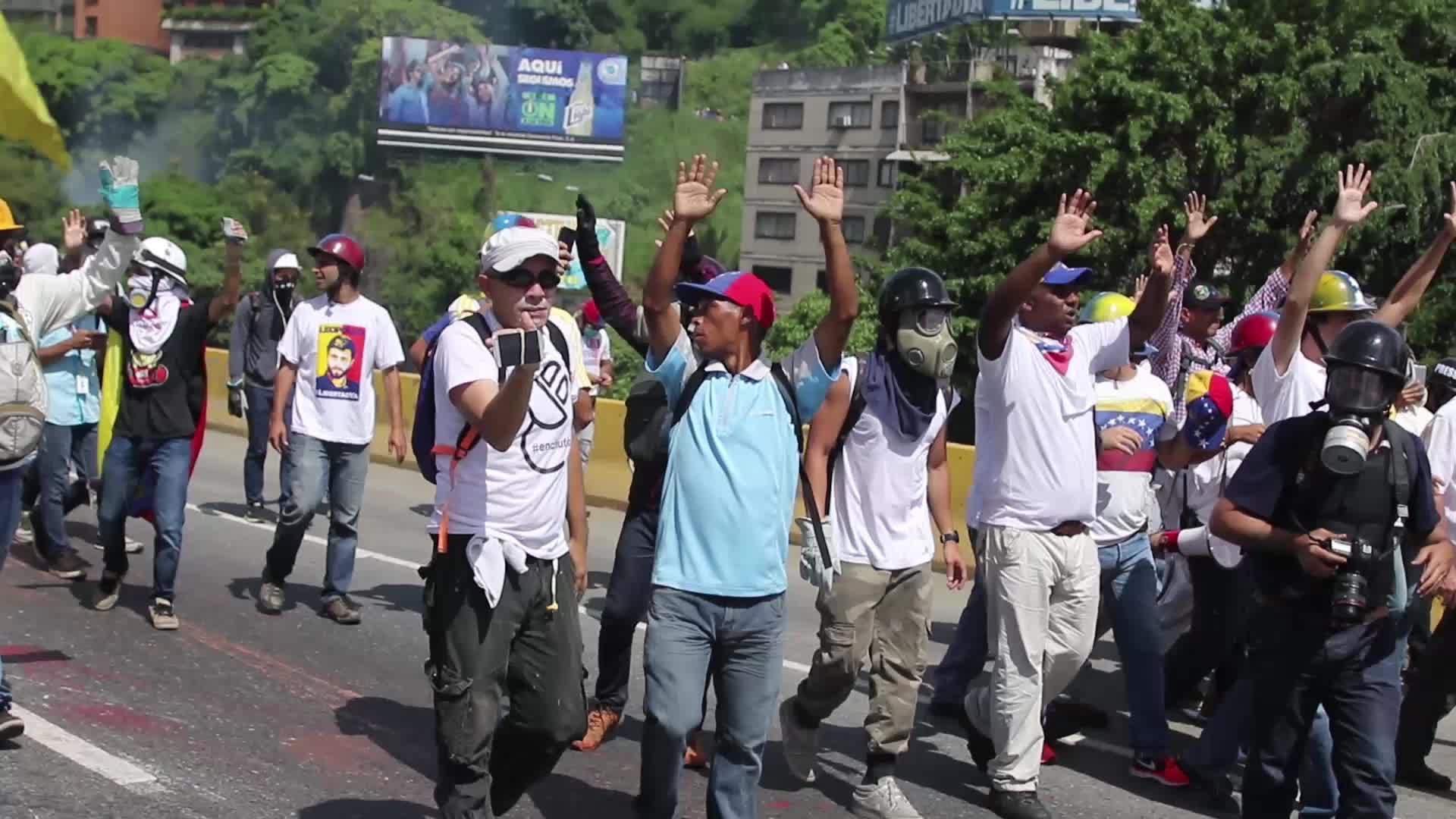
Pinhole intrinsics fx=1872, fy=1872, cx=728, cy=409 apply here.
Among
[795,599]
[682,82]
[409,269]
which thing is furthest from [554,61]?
[795,599]

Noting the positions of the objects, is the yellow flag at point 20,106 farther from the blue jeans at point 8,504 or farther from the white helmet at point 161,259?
the white helmet at point 161,259

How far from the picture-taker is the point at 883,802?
20.9ft

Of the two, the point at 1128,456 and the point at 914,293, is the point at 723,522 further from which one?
the point at 1128,456

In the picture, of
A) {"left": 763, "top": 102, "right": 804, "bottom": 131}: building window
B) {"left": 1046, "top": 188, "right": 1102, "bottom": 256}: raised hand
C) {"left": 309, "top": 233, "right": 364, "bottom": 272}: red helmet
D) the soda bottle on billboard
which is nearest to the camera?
{"left": 1046, "top": 188, "right": 1102, "bottom": 256}: raised hand

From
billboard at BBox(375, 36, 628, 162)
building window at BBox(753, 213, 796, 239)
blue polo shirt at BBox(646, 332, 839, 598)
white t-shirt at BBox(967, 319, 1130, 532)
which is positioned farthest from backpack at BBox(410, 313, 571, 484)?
building window at BBox(753, 213, 796, 239)

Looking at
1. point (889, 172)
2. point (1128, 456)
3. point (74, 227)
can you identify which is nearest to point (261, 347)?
point (74, 227)

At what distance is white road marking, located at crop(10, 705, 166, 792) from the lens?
20.5ft

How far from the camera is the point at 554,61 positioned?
8375cm

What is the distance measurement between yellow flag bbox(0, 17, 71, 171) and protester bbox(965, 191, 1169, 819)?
11.1 feet

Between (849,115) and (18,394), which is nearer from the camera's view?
(18,394)

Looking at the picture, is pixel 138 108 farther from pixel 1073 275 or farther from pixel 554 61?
pixel 1073 275

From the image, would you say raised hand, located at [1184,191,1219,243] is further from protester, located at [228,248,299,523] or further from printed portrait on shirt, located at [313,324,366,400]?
protester, located at [228,248,299,523]

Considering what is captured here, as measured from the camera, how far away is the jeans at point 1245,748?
5957mm

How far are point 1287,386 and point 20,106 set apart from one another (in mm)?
4548
